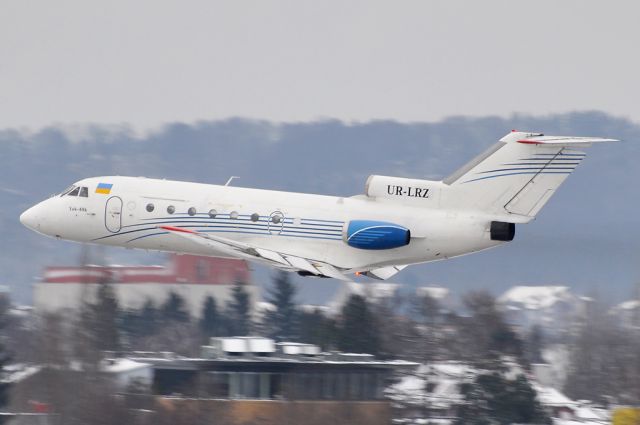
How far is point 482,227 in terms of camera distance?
132 ft

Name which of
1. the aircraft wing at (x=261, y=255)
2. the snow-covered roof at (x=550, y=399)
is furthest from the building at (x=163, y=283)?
the aircraft wing at (x=261, y=255)

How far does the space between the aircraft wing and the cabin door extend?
9.77ft

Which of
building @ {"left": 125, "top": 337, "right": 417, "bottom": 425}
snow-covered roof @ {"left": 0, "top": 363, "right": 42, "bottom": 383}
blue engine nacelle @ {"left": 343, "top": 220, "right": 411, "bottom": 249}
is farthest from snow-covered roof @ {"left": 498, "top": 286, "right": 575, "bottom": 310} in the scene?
blue engine nacelle @ {"left": 343, "top": 220, "right": 411, "bottom": 249}

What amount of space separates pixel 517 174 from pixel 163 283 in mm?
52892

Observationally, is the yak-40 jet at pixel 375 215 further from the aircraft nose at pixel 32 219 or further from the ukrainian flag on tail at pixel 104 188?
the aircraft nose at pixel 32 219

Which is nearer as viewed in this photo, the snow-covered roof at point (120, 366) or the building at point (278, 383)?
the building at point (278, 383)

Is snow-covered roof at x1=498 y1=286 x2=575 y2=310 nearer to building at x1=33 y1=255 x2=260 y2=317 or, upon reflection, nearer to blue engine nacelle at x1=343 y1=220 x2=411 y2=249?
building at x1=33 y1=255 x2=260 y2=317

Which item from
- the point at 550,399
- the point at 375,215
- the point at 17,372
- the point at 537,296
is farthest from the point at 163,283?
the point at 375,215

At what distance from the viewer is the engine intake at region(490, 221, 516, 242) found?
132 ft

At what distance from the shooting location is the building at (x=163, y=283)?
86.6 metres

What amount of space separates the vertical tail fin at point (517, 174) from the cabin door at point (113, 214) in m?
10.0

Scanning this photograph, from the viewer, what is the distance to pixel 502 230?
40188 mm

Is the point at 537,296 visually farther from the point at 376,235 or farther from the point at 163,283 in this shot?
the point at 376,235

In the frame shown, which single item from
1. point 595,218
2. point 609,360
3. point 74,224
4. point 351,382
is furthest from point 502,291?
point 74,224
